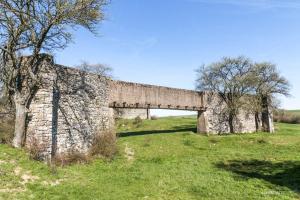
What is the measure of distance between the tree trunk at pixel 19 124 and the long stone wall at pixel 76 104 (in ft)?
1.03

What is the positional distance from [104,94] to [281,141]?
51.0 feet

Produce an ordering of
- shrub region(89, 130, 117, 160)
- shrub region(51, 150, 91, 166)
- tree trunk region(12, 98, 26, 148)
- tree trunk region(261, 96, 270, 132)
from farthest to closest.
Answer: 1. tree trunk region(261, 96, 270, 132)
2. shrub region(89, 130, 117, 160)
3. shrub region(51, 150, 91, 166)
4. tree trunk region(12, 98, 26, 148)

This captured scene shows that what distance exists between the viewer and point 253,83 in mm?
33531

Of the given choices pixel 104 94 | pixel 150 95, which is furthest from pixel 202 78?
pixel 104 94

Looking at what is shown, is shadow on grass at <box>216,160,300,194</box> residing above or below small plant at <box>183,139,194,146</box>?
below

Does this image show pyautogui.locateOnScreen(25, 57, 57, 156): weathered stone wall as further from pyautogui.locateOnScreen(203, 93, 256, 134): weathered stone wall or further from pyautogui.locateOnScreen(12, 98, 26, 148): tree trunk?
pyautogui.locateOnScreen(203, 93, 256, 134): weathered stone wall

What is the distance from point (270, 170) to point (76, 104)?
10691 mm

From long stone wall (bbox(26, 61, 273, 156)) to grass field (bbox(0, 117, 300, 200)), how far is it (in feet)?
5.16

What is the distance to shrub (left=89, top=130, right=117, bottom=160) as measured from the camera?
1789 cm

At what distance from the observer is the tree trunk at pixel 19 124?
14.9m

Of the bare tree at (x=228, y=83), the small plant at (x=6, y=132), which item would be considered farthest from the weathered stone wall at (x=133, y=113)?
the small plant at (x=6, y=132)

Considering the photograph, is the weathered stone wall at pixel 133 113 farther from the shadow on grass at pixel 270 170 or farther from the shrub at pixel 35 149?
the shrub at pixel 35 149

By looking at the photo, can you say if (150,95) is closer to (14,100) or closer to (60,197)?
(14,100)

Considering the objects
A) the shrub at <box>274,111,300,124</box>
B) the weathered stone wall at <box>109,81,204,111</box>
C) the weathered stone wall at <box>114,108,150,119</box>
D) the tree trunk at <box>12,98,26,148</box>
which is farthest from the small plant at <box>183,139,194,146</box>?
the shrub at <box>274,111,300,124</box>
